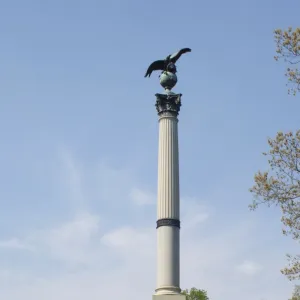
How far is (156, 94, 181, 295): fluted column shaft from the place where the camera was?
2727 cm

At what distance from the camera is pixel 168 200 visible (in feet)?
93.3

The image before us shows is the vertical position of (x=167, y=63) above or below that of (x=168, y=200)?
above

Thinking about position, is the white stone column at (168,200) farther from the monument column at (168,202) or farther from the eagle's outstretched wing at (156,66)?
the eagle's outstretched wing at (156,66)

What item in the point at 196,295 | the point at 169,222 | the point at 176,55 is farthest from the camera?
the point at 196,295


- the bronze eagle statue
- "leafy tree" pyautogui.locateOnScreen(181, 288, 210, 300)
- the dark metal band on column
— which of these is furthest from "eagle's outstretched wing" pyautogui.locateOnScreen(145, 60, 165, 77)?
"leafy tree" pyautogui.locateOnScreen(181, 288, 210, 300)

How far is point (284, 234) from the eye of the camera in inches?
871

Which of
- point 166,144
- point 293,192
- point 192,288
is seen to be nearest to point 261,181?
point 293,192

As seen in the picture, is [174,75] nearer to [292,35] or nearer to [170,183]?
[170,183]

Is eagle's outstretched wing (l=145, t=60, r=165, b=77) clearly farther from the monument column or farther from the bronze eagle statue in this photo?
the monument column

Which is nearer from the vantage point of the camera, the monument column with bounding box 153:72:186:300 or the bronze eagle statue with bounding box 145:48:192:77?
the monument column with bounding box 153:72:186:300

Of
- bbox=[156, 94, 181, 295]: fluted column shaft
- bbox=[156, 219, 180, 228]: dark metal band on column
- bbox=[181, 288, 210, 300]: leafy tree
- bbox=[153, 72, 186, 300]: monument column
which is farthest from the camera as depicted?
bbox=[181, 288, 210, 300]: leafy tree

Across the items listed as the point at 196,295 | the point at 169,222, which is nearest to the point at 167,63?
the point at 169,222

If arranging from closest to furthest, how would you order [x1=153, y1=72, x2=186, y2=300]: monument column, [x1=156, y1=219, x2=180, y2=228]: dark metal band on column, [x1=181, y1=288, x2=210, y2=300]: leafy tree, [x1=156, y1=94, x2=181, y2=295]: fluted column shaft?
[x1=153, y1=72, x2=186, y2=300]: monument column, [x1=156, y1=94, x2=181, y2=295]: fluted column shaft, [x1=156, y1=219, x2=180, y2=228]: dark metal band on column, [x1=181, y1=288, x2=210, y2=300]: leafy tree

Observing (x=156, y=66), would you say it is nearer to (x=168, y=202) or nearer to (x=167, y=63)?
(x=167, y=63)
